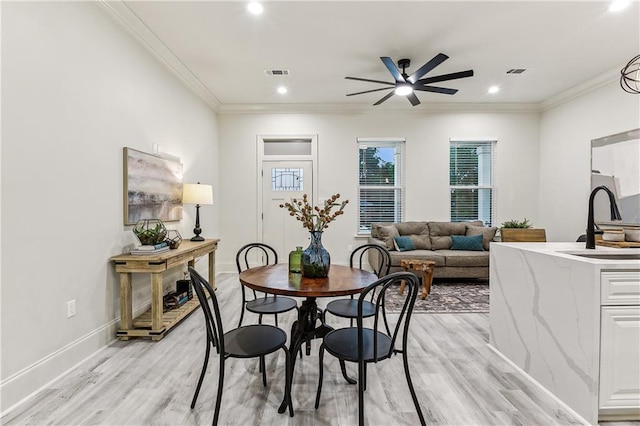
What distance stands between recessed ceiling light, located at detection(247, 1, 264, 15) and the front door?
2.82 meters

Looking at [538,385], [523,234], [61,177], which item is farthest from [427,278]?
[61,177]

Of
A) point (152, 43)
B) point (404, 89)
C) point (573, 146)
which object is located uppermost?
point (152, 43)

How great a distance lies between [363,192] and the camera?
5562 mm

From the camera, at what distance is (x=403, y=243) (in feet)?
15.5

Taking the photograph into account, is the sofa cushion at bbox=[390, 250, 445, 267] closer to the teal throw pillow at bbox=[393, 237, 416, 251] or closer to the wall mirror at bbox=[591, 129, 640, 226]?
the teal throw pillow at bbox=[393, 237, 416, 251]

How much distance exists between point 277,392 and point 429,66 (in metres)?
3.35

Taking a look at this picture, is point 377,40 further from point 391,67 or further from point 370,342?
point 370,342

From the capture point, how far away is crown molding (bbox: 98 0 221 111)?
2.62 metres

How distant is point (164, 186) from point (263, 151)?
224cm

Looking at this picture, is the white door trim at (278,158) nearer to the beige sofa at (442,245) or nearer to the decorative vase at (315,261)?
the beige sofa at (442,245)

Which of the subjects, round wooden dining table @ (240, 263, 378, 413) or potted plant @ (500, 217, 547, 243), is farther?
potted plant @ (500, 217, 547, 243)

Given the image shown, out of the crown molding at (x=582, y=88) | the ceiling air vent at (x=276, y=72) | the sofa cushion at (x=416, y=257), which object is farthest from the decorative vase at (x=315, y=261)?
the crown molding at (x=582, y=88)

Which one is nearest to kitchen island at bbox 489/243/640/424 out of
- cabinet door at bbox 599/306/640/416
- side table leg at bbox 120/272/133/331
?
cabinet door at bbox 599/306/640/416

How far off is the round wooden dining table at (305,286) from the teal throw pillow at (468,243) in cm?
334
